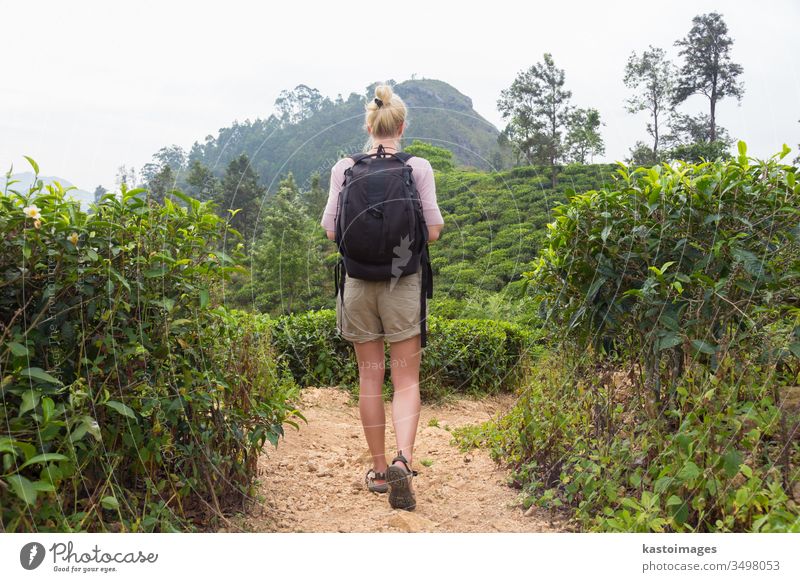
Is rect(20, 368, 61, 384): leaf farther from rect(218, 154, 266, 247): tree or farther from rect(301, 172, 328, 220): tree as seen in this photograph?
rect(301, 172, 328, 220): tree

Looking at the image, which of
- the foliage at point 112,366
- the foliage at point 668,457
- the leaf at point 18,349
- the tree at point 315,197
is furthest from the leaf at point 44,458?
the foliage at point 668,457

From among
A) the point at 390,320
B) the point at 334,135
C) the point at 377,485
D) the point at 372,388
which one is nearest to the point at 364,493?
the point at 377,485

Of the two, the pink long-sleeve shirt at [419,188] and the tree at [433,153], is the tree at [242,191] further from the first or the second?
the tree at [433,153]

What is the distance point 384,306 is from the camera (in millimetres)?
2865

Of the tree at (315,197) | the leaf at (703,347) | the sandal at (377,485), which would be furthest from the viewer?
the tree at (315,197)

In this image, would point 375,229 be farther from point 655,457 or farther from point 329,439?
point 329,439

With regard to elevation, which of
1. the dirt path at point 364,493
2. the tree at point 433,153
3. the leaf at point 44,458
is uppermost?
the tree at point 433,153

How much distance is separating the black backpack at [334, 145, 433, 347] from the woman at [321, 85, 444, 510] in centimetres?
7

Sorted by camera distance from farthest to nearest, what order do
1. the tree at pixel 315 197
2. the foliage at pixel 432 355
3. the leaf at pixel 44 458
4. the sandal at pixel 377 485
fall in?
the foliage at pixel 432 355
the tree at pixel 315 197
the sandal at pixel 377 485
the leaf at pixel 44 458

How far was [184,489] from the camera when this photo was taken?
8.04 feet

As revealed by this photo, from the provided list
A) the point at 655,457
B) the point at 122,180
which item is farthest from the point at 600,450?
the point at 122,180

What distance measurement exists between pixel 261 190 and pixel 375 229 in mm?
875

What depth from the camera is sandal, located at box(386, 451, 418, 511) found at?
9.20 ft

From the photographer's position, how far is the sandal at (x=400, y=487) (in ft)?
9.20
